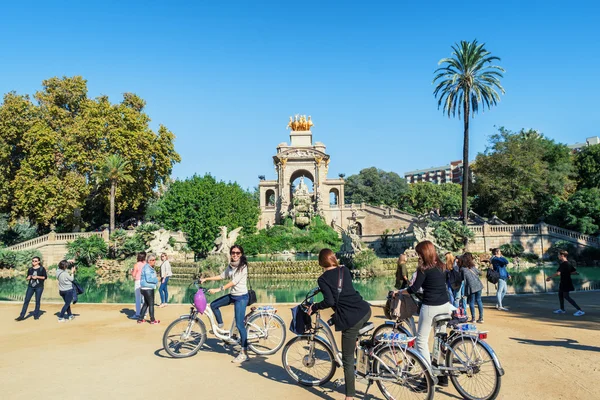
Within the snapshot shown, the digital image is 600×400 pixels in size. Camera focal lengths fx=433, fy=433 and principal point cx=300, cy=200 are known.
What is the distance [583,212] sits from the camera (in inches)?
1235

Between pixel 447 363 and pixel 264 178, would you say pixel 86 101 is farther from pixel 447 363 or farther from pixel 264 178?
pixel 447 363

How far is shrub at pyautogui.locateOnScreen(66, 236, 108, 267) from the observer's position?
30.5 m

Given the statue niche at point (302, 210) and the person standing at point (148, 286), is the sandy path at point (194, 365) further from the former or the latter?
the statue niche at point (302, 210)

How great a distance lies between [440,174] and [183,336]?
138655 mm

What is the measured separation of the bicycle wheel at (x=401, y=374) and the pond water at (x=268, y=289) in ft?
32.0

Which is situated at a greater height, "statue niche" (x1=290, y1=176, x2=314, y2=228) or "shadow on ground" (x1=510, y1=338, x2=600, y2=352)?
"statue niche" (x1=290, y1=176, x2=314, y2=228)

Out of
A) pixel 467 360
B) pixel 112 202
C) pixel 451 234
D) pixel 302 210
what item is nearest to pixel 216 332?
pixel 467 360

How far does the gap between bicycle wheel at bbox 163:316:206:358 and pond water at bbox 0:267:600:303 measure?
7881 mm

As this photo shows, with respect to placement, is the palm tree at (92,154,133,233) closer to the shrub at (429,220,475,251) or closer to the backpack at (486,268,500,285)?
the shrub at (429,220,475,251)

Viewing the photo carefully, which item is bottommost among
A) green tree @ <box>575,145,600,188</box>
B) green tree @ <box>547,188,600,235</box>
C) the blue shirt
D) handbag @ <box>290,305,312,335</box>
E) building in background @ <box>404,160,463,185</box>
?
handbag @ <box>290,305,312,335</box>

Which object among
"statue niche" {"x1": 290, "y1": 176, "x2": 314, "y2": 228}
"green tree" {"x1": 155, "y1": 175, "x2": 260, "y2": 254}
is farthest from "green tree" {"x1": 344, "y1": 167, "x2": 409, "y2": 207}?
"green tree" {"x1": 155, "y1": 175, "x2": 260, "y2": 254}

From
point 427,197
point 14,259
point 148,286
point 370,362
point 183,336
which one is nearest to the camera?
point 370,362

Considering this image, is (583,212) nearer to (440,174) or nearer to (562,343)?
(562,343)

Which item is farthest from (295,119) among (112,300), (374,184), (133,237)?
(112,300)
